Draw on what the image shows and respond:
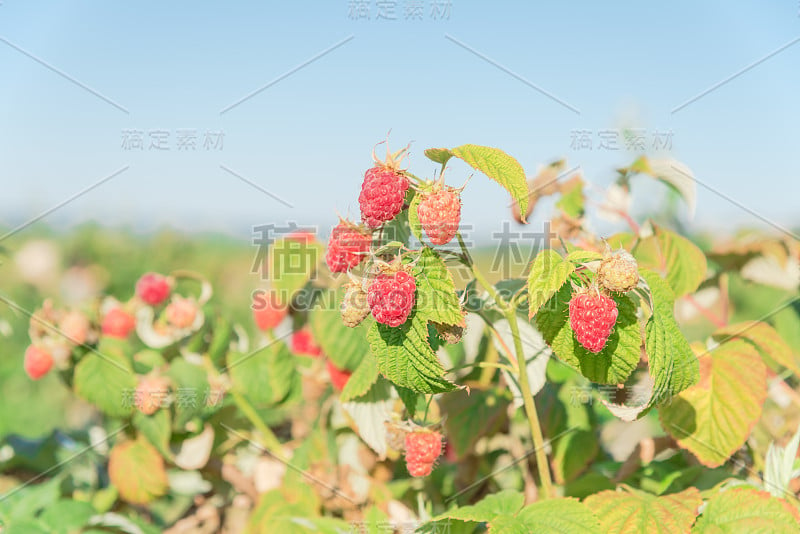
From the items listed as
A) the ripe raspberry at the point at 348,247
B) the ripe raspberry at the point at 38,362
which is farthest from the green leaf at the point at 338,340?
the ripe raspberry at the point at 38,362

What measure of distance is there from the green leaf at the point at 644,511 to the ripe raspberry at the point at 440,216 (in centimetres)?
42

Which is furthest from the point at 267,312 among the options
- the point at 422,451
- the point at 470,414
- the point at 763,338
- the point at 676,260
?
the point at 763,338

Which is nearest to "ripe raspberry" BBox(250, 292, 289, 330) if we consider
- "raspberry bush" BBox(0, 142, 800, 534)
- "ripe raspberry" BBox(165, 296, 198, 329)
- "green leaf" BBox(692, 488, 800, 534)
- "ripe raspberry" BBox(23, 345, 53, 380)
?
"raspberry bush" BBox(0, 142, 800, 534)

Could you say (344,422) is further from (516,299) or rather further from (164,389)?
(516,299)

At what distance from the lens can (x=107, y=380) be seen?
1377 mm

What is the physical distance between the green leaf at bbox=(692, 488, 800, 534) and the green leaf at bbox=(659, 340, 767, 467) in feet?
0.33

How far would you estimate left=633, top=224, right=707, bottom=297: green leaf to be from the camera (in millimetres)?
1042

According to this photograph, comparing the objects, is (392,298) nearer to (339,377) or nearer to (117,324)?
(339,377)

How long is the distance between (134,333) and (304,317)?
0.49 meters

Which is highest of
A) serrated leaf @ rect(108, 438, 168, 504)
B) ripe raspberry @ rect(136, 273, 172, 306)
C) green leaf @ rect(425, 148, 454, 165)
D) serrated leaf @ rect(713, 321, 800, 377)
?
green leaf @ rect(425, 148, 454, 165)

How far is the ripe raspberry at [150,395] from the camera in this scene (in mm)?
1354

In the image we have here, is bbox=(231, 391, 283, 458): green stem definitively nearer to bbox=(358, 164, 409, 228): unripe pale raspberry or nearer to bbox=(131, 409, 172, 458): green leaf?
bbox=(131, 409, 172, 458): green leaf

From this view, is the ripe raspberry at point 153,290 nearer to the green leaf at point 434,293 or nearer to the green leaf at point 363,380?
the green leaf at point 363,380

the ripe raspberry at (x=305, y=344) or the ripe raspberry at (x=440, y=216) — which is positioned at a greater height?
the ripe raspberry at (x=440, y=216)
